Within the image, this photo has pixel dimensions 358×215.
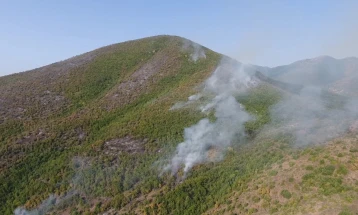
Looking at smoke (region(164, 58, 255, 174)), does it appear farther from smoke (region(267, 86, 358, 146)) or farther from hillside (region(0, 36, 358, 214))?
smoke (region(267, 86, 358, 146))

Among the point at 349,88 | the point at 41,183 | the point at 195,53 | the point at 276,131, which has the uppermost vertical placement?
the point at 195,53

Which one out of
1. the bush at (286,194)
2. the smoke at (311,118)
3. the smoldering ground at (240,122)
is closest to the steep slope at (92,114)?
the smoldering ground at (240,122)

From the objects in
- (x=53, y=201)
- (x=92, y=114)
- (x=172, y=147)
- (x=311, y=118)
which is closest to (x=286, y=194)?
(x=172, y=147)

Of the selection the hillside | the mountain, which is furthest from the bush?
the mountain

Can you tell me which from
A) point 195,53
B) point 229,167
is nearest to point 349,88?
point 195,53

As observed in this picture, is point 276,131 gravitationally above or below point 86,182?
above

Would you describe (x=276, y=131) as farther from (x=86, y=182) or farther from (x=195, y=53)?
(x=195, y=53)
